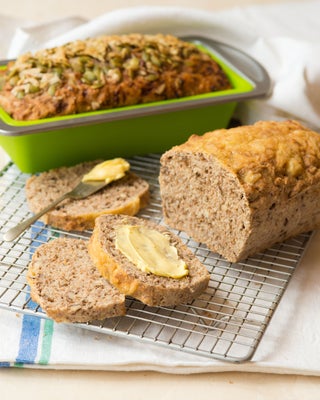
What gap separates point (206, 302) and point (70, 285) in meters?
0.65

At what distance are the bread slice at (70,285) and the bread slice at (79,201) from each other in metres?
0.33

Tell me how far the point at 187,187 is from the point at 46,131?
87 cm

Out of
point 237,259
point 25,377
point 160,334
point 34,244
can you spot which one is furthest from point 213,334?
point 34,244

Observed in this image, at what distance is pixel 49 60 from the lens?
4.57 metres

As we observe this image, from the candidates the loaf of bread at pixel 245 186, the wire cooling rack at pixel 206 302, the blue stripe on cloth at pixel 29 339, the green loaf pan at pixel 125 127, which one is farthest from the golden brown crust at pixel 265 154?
the blue stripe on cloth at pixel 29 339

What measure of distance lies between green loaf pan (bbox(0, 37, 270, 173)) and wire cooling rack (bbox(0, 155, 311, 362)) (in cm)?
35

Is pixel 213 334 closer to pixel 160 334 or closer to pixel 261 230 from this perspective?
pixel 160 334

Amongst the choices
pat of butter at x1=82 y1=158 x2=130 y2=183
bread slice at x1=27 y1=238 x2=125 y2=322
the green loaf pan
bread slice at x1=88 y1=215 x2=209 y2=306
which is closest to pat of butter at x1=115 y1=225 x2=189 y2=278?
bread slice at x1=88 y1=215 x2=209 y2=306

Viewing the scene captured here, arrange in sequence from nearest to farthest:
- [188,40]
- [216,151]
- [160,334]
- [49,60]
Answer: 1. [160,334]
2. [216,151]
3. [49,60]
4. [188,40]

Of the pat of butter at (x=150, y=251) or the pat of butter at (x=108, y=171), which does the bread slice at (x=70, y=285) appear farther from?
the pat of butter at (x=108, y=171)

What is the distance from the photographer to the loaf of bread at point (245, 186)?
3701mm

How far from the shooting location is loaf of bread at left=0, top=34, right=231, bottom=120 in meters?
4.39

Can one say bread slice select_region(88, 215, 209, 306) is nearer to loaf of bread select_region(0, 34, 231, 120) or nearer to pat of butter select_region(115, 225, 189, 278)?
pat of butter select_region(115, 225, 189, 278)

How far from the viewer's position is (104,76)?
14.9 ft
